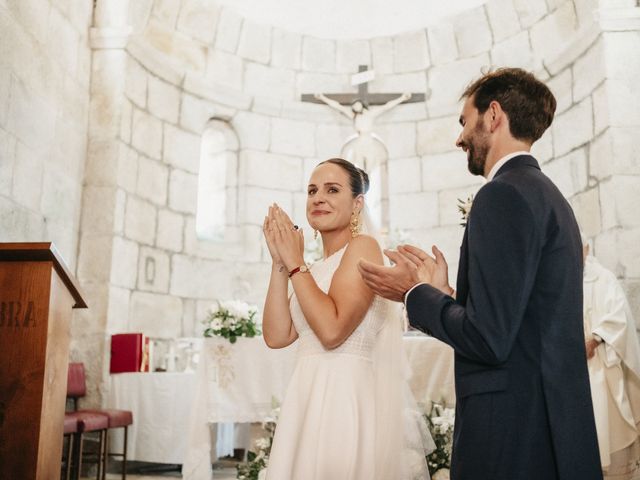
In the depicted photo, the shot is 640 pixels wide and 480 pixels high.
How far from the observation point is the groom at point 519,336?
1.39 m

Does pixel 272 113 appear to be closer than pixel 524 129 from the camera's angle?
No

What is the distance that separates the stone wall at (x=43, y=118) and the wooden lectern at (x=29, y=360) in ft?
6.70

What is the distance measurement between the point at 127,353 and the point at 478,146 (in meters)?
4.55

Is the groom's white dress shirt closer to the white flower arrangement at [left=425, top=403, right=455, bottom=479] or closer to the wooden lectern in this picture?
the wooden lectern

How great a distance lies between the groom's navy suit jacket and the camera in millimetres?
1385

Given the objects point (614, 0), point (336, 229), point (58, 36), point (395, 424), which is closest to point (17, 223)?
point (58, 36)

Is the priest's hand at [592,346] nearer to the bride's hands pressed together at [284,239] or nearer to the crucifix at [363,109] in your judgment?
the bride's hands pressed together at [284,239]

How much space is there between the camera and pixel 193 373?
559cm

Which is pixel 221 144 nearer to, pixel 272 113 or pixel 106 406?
pixel 272 113

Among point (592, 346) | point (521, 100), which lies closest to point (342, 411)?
point (521, 100)

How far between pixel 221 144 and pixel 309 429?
19.7ft

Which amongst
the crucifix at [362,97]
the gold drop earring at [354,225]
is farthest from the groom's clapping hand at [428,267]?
the crucifix at [362,97]

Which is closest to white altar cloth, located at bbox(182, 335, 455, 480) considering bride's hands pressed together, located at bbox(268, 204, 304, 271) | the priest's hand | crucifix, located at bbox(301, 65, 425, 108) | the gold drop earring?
the priest's hand

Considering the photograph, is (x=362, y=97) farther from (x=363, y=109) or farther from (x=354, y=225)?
(x=354, y=225)
